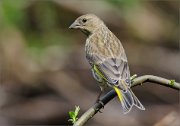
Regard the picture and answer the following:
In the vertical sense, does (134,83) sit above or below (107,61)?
below

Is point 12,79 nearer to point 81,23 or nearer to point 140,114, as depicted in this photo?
point 140,114

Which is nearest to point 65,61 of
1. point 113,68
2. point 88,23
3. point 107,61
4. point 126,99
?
point 88,23

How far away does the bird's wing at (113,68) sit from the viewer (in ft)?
22.0

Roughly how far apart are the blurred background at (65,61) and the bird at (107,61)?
3.32 m

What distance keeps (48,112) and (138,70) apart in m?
1.66

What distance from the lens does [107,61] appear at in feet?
23.2

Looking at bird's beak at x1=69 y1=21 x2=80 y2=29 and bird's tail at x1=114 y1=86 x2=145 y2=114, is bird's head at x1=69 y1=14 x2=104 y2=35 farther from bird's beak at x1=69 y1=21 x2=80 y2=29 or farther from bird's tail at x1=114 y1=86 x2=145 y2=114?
bird's tail at x1=114 y1=86 x2=145 y2=114

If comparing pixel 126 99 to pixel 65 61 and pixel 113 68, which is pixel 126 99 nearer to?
pixel 113 68

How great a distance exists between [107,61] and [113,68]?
15cm

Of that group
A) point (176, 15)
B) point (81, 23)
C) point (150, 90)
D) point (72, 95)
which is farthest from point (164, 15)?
point (81, 23)

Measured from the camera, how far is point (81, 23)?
308 inches

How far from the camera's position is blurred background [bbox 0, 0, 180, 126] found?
1130 cm

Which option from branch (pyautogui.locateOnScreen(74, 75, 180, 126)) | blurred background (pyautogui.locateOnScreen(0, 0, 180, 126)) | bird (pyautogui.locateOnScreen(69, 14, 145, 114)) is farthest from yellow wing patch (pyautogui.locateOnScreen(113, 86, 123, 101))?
blurred background (pyautogui.locateOnScreen(0, 0, 180, 126))

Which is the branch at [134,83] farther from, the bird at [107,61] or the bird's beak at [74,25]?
the bird's beak at [74,25]
